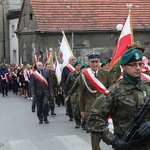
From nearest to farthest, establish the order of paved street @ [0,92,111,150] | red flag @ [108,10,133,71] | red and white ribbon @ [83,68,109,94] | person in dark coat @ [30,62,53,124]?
red and white ribbon @ [83,68,109,94], red flag @ [108,10,133,71], paved street @ [0,92,111,150], person in dark coat @ [30,62,53,124]

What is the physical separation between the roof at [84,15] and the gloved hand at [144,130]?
87.3 ft

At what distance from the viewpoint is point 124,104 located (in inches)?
162

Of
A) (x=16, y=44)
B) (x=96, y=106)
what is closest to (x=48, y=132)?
(x=96, y=106)

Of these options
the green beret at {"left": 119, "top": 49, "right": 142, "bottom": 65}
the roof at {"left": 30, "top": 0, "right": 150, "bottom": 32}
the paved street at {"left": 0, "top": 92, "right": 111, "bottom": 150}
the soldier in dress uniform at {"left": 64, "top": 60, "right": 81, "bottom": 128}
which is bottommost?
the paved street at {"left": 0, "top": 92, "right": 111, "bottom": 150}

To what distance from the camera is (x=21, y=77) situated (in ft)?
78.1

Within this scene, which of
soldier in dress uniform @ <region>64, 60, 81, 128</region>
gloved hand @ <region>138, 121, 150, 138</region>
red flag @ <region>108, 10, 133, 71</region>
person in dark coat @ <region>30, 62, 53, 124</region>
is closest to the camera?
gloved hand @ <region>138, 121, 150, 138</region>

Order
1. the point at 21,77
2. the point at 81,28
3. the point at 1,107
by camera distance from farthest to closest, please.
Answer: the point at 81,28
the point at 21,77
the point at 1,107

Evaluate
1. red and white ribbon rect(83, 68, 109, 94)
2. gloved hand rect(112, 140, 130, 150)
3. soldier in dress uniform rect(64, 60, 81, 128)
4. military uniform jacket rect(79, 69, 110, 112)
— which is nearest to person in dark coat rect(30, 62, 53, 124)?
soldier in dress uniform rect(64, 60, 81, 128)

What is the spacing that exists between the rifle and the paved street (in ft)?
16.2

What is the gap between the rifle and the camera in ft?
12.7

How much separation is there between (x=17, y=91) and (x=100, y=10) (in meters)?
9.64

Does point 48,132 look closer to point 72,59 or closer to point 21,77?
point 72,59

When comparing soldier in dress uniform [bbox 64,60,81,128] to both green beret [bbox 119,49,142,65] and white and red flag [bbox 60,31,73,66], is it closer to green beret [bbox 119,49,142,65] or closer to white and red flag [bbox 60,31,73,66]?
white and red flag [bbox 60,31,73,66]

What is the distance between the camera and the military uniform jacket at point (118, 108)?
409cm
